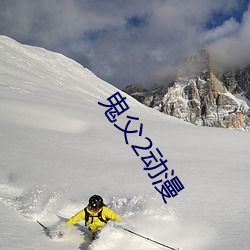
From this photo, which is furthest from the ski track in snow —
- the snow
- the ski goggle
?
the ski goggle

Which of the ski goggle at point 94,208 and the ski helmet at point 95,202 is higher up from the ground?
the ski helmet at point 95,202

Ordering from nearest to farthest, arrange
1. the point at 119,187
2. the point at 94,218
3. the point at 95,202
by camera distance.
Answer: the point at 95,202
the point at 94,218
the point at 119,187

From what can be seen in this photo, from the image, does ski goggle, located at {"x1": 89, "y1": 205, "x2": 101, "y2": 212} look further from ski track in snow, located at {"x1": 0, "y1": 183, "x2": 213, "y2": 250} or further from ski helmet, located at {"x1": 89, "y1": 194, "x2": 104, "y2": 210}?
ski track in snow, located at {"x1": 0, "y1": 183, "x2": 213, "y2": 250}

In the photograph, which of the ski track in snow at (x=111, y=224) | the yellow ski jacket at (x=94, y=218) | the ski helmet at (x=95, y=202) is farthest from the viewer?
the yellow ski jacket at (x=94, y=218)

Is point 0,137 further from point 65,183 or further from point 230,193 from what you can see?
point 230,193

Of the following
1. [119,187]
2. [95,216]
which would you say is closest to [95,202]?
[95,216]

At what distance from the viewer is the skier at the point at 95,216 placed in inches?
228

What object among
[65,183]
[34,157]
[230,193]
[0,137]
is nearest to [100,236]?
[65,183]

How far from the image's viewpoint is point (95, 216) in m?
5.87

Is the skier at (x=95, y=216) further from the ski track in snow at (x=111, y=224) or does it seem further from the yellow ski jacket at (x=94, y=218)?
the ski track in snow at (x=111, y=224)

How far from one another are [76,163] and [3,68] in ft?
104

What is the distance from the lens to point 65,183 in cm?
793

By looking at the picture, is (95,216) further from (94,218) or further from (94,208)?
(94,208)

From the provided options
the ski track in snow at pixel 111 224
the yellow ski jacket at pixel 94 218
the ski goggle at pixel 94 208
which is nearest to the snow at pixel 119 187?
the ski track in snow at pixel 111 224
